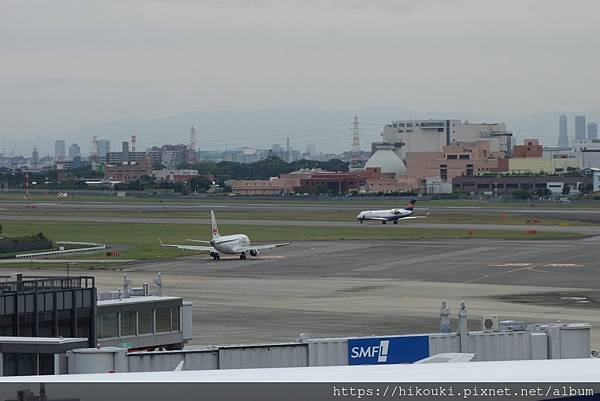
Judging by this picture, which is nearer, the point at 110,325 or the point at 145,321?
the point at 110,325

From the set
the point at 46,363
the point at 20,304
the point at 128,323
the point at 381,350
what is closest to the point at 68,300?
the point at 20,304

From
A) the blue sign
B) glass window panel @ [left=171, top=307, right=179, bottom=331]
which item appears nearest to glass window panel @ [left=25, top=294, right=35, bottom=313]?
the blue sign

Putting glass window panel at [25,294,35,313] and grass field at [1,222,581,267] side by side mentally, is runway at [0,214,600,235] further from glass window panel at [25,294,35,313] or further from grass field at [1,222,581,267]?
glass window panel at [25,294,35,313]

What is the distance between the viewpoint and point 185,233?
531 feet

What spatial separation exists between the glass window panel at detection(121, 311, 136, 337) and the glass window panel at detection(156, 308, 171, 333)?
876 millimetres

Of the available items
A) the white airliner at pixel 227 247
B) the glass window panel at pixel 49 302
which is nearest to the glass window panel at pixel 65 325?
the glass window panel at pixel 49 302

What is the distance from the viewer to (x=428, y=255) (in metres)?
123

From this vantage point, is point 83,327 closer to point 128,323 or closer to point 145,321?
point 128,323

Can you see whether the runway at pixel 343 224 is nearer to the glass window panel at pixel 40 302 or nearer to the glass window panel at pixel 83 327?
the glass window panel at pixel 83 327

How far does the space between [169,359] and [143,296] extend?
1316 cm

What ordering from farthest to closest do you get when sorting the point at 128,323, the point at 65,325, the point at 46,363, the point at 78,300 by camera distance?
the point at 128,323 < the point at 78,300 < the point at 65,325 < the point at 46,363

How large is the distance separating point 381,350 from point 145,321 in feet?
38.8

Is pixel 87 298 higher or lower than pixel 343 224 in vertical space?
higher

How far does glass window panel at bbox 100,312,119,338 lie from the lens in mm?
39594
